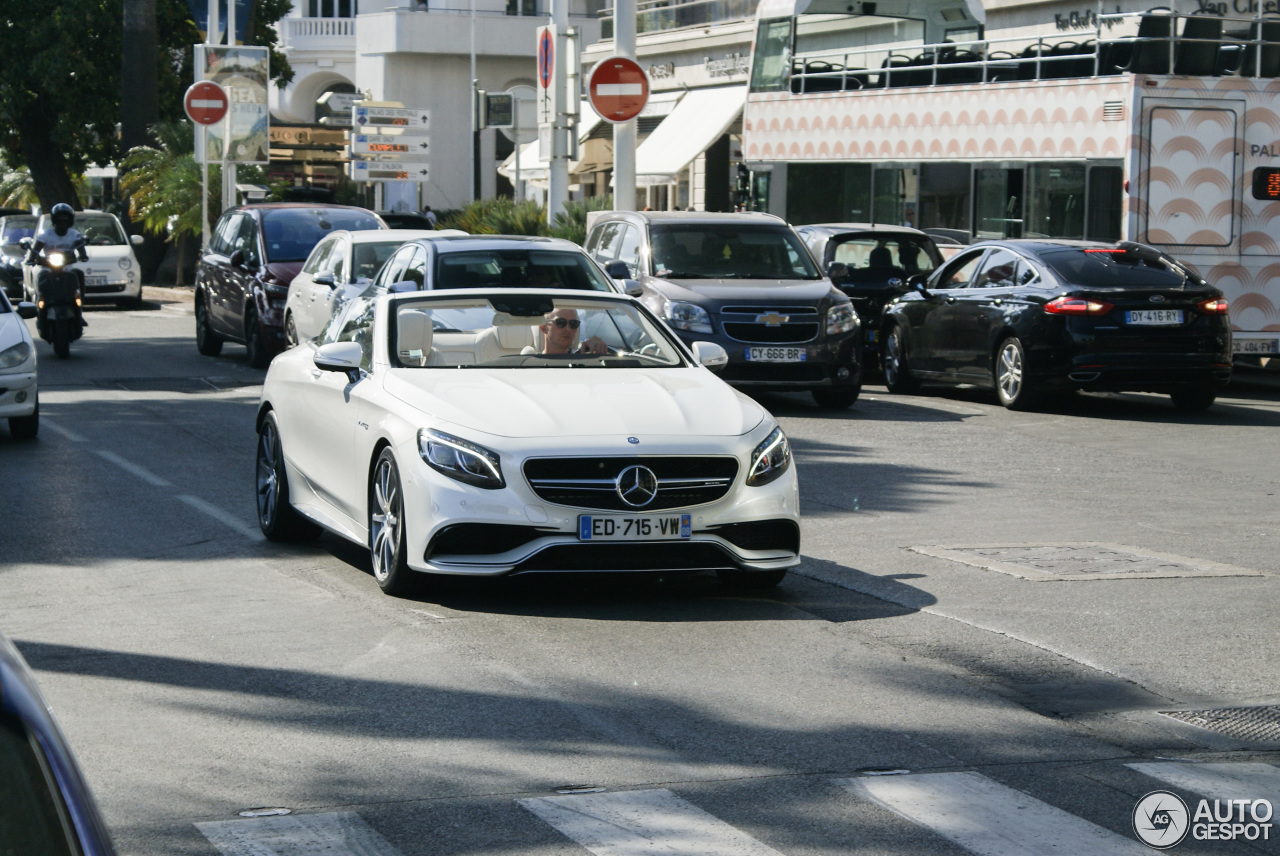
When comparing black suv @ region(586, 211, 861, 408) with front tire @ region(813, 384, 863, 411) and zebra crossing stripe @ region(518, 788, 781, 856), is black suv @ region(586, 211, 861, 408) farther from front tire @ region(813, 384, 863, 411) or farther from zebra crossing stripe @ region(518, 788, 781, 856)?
zebra crossing stripe @ region(518, 788, 781, 856)

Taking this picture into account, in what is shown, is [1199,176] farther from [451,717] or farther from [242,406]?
[451,717]

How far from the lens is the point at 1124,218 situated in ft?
63.9

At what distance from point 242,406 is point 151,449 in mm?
3230

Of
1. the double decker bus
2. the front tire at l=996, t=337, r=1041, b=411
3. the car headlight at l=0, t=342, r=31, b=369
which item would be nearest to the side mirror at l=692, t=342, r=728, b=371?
the car headlight at l=0, t=342, r=31, b=369

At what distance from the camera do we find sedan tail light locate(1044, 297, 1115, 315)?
17.1 m

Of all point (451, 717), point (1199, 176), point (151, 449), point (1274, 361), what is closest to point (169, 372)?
point (151, 449)

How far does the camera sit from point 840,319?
17281mm

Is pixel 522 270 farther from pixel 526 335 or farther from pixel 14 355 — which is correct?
pixel 526 335

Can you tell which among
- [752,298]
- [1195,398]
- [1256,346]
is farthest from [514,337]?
[1256,346]

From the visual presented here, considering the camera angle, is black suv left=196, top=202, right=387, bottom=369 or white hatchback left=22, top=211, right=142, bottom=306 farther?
white hatchback left=22, top=211, right=142, bottom=306

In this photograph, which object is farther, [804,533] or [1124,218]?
[1124,218]

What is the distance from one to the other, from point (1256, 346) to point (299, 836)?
53.7 ft

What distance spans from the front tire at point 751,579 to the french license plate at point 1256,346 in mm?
11953

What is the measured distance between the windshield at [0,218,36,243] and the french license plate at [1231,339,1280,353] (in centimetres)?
2475
